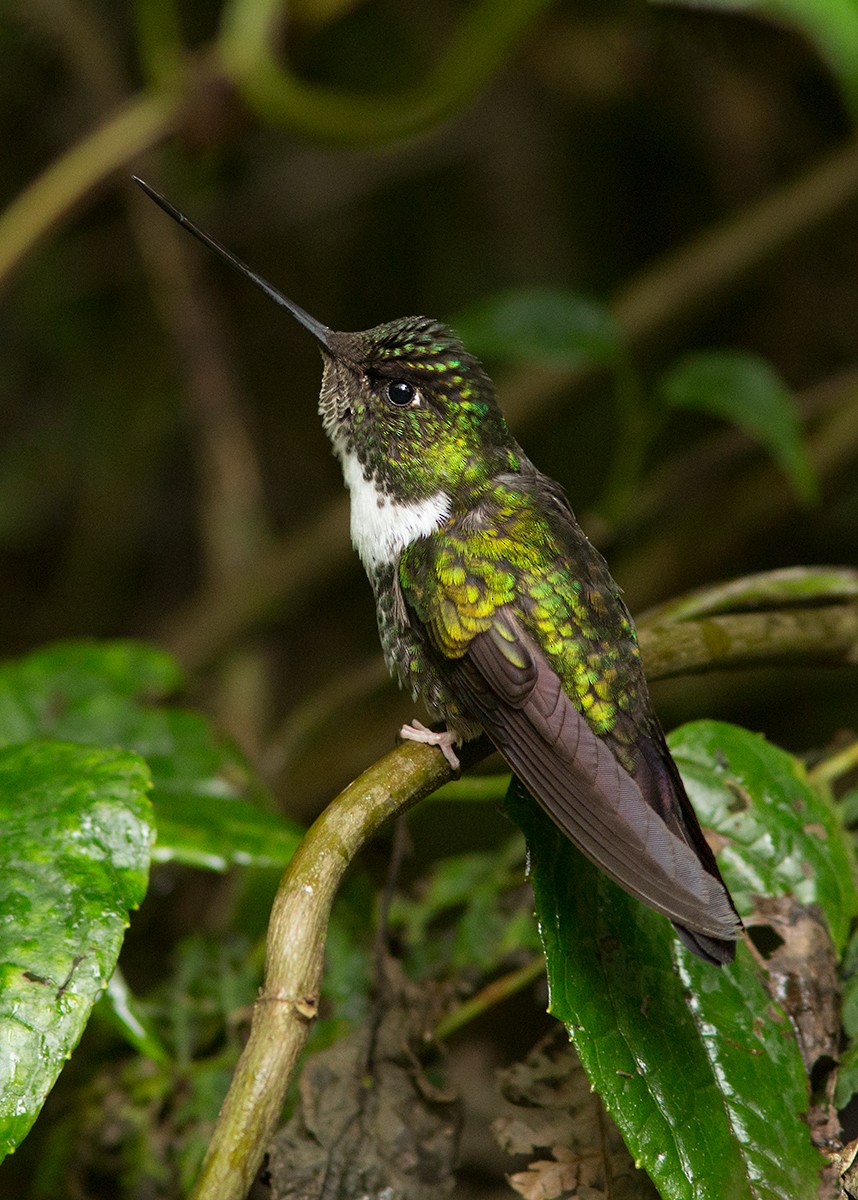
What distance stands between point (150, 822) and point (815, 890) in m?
1.05

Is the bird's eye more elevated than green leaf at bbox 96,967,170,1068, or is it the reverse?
the bird's eye

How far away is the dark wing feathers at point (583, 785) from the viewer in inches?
64.5

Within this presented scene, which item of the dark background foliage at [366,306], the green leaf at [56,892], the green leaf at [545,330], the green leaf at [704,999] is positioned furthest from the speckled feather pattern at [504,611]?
the dark background foliage at [366,306]

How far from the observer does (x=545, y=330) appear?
3.32 meters

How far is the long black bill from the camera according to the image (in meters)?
2.12

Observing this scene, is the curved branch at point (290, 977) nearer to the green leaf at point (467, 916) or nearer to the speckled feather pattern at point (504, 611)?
the speckled feather pattern at point (504, 611)

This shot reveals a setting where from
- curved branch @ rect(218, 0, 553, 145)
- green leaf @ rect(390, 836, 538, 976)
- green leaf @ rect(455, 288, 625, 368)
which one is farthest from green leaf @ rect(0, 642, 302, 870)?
curved branch @ rect(218, 0, 553, 145)

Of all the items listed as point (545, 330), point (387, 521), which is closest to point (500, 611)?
point (387, 521)

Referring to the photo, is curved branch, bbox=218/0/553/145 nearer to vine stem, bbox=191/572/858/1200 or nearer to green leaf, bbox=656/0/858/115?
green leaf, bbox=656/0/858/115

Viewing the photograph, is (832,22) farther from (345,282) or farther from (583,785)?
(345,282)

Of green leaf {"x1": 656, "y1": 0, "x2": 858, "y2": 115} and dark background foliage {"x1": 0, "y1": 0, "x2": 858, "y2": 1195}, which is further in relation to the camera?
dark background foliage {"x1": 0, "y1": 0, "x2": 858, "y2": 1195}

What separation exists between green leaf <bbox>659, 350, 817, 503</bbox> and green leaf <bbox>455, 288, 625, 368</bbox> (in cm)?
21

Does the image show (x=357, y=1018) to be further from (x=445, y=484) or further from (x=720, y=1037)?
(x=445, y=484)

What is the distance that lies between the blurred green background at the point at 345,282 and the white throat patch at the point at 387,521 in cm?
135
